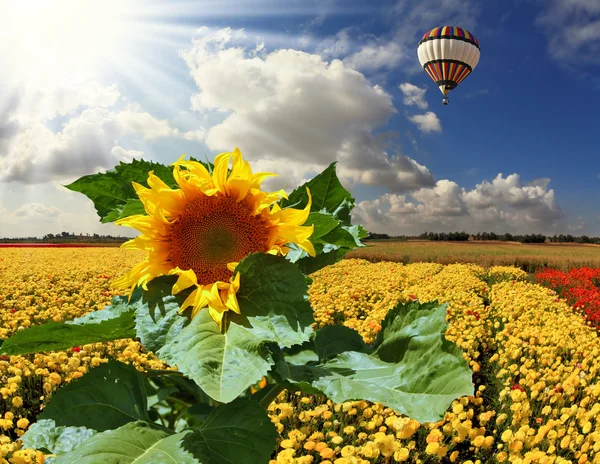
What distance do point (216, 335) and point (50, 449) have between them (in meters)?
0.55

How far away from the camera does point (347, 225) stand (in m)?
1.27

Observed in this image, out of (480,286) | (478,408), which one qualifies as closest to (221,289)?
(478,408)

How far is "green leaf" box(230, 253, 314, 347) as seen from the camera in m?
0.97

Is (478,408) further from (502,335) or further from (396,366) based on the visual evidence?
(396,366)

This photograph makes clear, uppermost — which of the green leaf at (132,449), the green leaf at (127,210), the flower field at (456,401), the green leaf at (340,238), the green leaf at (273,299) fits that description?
the green leaf at (127,210)

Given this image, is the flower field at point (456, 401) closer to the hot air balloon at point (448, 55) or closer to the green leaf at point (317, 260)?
the green leaf at point (317, 260)

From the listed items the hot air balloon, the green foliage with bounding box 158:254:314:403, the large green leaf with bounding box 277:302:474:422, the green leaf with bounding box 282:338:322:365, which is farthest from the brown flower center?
the hot air balloon

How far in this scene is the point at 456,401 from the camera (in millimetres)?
4941

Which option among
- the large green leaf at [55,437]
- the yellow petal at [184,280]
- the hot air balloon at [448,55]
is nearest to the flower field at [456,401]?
the large green leaf at [55,437]

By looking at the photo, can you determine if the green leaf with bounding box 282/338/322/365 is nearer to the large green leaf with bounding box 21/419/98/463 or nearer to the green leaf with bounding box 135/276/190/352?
the green leaf with bounding box 135/276/190/352

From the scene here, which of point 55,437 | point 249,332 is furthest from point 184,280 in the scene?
point 55,437

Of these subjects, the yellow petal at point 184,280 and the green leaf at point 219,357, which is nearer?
the green leaf at point 219,357

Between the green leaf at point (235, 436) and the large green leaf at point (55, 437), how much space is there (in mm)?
275

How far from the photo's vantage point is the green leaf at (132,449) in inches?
37.3
